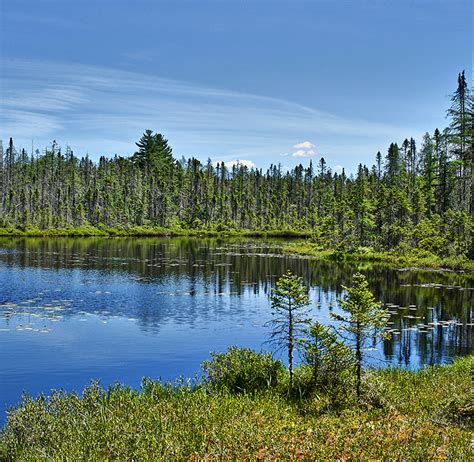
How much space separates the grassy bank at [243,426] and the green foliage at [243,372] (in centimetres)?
69

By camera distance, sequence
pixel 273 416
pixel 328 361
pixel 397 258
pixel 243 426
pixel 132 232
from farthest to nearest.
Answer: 1. pixel 132 232
2. pixel 397 258
3. pixel 328 361
4. pixel 273 416
5. pixel 243 426

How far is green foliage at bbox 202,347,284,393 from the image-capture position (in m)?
17.0

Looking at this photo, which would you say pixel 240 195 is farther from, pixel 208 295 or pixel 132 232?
pixel 208 295

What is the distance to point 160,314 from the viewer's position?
34469 millimetres

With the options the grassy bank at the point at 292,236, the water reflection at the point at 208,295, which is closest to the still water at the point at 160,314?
the water reflection at the point at 208,295

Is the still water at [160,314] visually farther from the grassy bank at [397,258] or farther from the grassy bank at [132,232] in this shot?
the grassy bank at [132,232]

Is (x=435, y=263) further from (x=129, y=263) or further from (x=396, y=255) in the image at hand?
(x=129, y=263)

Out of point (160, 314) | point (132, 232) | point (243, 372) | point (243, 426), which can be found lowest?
point (160, 314)

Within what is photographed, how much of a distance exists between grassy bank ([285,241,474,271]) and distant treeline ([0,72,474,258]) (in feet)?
7.66

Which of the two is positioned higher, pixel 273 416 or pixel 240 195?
pixel 240 195

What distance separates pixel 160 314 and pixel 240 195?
427ft

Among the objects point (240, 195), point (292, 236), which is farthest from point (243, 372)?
point (240, 195)

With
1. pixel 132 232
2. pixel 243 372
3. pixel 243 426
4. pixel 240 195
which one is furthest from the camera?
pixel 240 195

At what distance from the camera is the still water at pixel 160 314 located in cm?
2300
